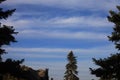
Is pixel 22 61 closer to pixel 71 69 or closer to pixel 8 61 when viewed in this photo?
pixel 8 61

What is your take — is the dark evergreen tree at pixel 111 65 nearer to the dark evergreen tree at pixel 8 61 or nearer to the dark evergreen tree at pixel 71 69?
the dark evergreen tree at pixel 8 61

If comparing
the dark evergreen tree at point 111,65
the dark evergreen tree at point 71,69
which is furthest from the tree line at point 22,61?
the dark evergreen tree at point 71,69

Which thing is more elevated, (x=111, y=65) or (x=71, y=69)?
(x=71, y=69)

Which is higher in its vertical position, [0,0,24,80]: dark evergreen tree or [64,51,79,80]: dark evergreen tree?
[64,51,79,80]: dark evergreen tree

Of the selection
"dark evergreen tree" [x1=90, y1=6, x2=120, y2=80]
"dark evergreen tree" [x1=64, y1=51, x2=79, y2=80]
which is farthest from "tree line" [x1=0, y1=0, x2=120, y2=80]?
"dark evergreen tree" [x1=64, y1=51, x2=79, y2=80]

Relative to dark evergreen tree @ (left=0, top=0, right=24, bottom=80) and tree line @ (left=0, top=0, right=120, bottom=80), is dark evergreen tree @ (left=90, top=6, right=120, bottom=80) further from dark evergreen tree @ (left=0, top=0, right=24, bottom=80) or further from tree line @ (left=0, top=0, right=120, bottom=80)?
dark evergreen tree @ (left=0, top=0, right=24, bottom=80)

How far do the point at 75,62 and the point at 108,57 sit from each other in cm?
5817

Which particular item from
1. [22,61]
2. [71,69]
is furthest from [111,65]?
[71,69]

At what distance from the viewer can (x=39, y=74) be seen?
260 feet

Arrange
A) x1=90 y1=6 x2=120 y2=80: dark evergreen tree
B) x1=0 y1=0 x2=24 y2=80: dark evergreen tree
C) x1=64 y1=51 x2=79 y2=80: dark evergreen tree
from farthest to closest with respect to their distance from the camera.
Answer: x1=64 y1=51 x2=79 y2=80: dark evergreen tree, x1=90 y1=6 x2=120 y2=80: dark evergreen tree, x1=0 y1=0 x2=24 y2=80: dark evergreen tree

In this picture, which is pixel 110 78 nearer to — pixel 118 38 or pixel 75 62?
pixel 118 38

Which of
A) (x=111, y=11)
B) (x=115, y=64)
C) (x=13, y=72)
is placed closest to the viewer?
(x=13, y=72)

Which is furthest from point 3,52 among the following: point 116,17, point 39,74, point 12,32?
point 39,74

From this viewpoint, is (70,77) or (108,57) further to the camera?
(70,77)
